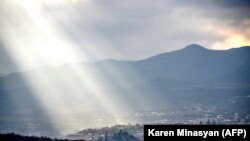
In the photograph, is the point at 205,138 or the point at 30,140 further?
the point at 30,140

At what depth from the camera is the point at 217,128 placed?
120 feet

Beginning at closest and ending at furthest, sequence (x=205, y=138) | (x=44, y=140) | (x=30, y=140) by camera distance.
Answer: (x=205, y=138)
(x=30, y=140)
(x=44, y=140)

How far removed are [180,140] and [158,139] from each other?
1.65m

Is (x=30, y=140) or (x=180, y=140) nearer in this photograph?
(x=180, y=140)

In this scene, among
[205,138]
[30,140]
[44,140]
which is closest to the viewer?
[205,138]

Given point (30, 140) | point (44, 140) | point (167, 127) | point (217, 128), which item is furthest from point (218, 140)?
point (44, 140)

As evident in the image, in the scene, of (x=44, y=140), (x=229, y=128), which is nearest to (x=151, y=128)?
(x=229, y=128)

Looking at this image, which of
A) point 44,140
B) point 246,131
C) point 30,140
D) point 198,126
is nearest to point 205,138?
point 198,126

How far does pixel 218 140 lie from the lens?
120ft

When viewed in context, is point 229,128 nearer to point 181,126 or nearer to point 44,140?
point 181,126

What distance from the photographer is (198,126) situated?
3659 centimetres

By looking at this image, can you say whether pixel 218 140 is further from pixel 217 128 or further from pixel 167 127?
pixel 167 127

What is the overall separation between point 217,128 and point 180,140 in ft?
9.68

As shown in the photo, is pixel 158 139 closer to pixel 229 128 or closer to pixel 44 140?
pixel 229 128
